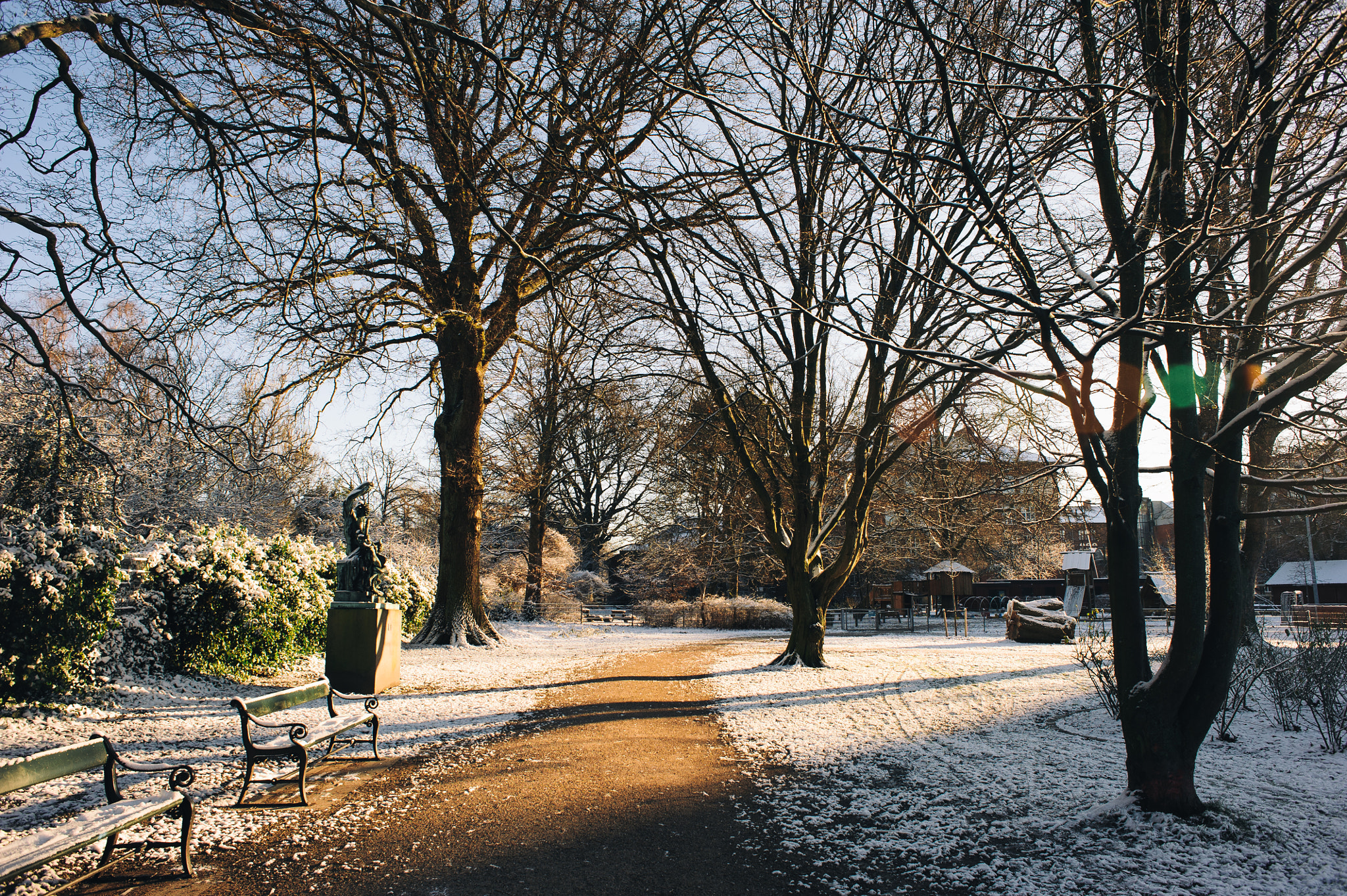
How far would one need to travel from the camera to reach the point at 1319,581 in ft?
134

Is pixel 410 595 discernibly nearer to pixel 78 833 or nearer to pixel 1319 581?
pixel 78 833

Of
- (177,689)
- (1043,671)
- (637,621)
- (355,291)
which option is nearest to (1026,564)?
(637,621)

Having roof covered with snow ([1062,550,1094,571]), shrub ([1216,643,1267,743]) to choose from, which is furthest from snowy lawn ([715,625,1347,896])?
roof covered with snow ([1062,550,1094,571])

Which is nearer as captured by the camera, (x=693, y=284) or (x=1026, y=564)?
(x=693, y=284)

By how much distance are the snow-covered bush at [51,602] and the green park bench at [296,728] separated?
2117mm

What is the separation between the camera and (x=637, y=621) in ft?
94.0

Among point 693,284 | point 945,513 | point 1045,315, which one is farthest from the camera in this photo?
point 945,513

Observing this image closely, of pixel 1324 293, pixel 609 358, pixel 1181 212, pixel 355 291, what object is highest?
pixel 355 291

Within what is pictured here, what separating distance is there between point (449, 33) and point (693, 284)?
420cm

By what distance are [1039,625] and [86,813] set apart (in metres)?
20.9

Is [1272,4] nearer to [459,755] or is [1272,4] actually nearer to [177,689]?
[459,755]

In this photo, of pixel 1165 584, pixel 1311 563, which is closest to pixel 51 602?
pixel 1165 584

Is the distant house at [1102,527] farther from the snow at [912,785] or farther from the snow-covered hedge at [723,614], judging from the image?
the snow-covered hedge at [723,614]

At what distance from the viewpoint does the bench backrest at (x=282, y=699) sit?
5445mm
